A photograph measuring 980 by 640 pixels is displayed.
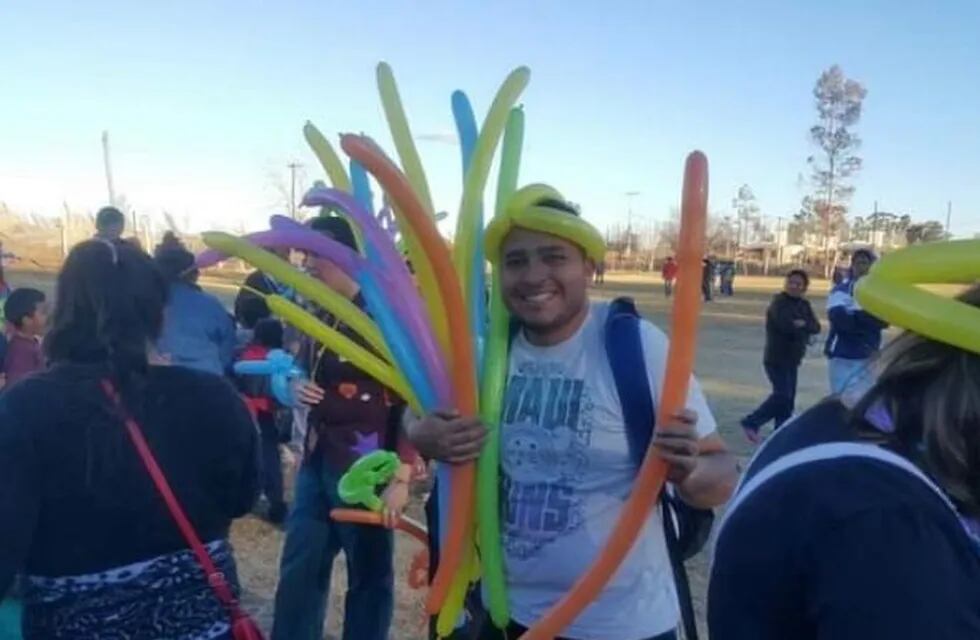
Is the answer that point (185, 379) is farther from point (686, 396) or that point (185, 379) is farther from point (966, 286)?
point (966, 286)

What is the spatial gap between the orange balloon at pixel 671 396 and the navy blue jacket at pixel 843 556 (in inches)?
26.8

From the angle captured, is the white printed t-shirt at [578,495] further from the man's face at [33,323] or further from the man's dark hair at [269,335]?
the man's face at [33,323]

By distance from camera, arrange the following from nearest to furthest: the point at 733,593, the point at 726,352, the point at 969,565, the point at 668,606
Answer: the point at 969,565, the point at 733,593, the point at 668,606, the point at 726,352

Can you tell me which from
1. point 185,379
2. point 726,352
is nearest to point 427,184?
point 185,379

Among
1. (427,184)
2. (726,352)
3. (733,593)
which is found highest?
(427,184)

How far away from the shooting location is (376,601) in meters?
3.28

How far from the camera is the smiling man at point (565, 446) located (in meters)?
2.03

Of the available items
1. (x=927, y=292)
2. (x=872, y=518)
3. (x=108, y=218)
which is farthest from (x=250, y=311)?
(x=872, y=518)

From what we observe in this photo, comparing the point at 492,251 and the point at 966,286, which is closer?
the point at 966,286

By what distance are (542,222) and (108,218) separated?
15.4 feet

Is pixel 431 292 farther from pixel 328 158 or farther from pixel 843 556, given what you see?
pixel 843 556

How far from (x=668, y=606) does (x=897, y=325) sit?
1150mm

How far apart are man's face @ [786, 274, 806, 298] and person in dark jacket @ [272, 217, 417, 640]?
589 centimetres

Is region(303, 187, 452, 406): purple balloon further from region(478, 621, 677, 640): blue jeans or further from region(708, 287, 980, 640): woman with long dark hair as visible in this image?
region(708, 287, 980, 640): woman with long dark hair
